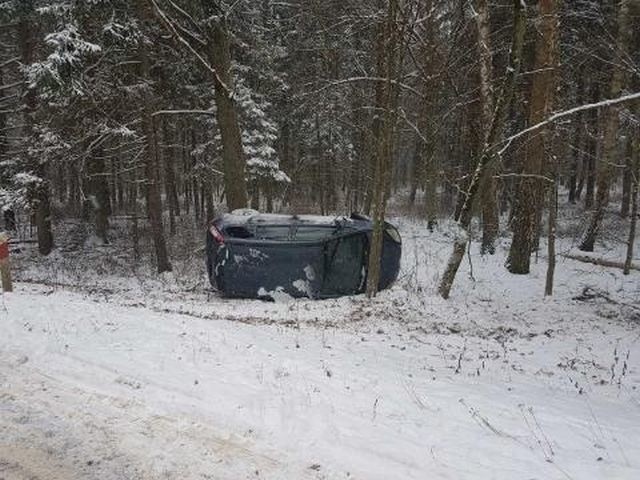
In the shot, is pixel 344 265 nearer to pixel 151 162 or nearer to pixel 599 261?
pixel 151 162

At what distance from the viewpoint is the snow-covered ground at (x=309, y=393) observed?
15.1 ft

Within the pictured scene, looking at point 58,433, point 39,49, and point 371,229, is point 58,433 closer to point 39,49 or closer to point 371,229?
point 371,229

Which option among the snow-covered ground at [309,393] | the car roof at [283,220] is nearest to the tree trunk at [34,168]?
the car roof at [283,220]

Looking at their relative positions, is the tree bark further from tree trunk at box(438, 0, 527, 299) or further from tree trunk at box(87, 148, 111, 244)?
tree trunk at box(87, 148, 111, 244)

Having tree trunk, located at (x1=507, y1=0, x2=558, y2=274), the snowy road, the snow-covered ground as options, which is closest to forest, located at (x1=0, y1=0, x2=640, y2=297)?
tree trunk, located at (x1=507, y1=0, x2=558, y2=274)

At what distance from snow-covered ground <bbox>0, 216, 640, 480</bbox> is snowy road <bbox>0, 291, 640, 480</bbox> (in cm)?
2

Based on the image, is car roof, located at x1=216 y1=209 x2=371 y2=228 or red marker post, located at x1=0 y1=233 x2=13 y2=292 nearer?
red marker post, located at x1=0 y1=233 x2=13 y2=292

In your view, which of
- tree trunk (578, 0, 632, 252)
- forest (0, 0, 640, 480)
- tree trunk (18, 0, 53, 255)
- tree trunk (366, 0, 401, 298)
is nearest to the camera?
forest (0, 0, 640, 480)

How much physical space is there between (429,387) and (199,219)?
26.1 m

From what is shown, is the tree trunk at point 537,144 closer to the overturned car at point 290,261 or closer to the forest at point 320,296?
the forest at point 320,296

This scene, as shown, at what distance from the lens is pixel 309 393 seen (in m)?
5.87

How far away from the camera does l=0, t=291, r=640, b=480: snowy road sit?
457 cm

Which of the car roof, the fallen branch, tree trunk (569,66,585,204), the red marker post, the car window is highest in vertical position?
tree trunk (569,66,585,204)

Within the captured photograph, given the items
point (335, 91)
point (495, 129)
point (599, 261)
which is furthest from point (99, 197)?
point (599, 261)
